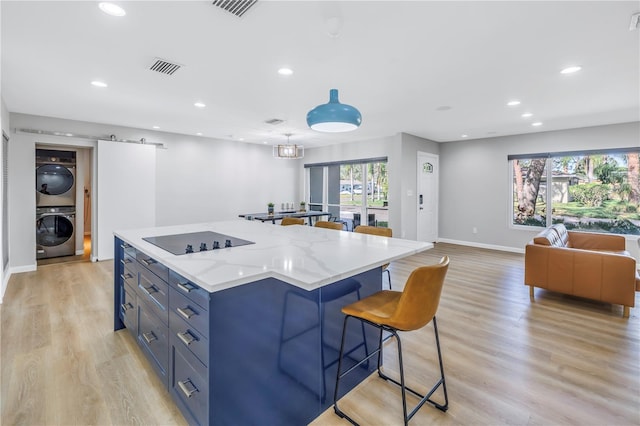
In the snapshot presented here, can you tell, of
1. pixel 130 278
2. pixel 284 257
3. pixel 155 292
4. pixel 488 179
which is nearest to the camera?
pixel 284 257

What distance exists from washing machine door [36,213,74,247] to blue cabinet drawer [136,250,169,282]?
4.70 metres

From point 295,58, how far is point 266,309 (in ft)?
7.33

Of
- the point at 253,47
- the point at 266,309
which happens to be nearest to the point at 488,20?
the point at 253,47

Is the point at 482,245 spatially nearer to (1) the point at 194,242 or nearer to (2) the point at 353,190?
(2) the point at 353,190

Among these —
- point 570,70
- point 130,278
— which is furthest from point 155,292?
point 570,70

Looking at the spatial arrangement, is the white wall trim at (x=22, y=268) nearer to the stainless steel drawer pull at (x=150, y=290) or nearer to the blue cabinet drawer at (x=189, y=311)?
the stainless steel drawer pull at (x=150, y=290)

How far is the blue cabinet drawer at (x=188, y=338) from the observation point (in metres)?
1.43

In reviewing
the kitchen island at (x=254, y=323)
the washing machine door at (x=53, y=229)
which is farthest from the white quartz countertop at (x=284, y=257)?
the washing machine door at (x=53, y=229)

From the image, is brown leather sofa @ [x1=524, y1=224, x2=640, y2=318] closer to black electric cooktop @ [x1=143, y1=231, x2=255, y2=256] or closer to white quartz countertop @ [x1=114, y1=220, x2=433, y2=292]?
white quartz countertop @ [x1=114, y1=220, x2=433, y2=292]

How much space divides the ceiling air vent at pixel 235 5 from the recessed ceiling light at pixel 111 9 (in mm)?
652

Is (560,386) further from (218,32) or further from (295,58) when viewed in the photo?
(218,32)

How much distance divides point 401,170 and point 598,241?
3.23 metres

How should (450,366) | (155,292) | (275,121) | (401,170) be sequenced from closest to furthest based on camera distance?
(155,292), (450,366), (275,121), (401,170)

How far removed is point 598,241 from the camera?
4.42m
